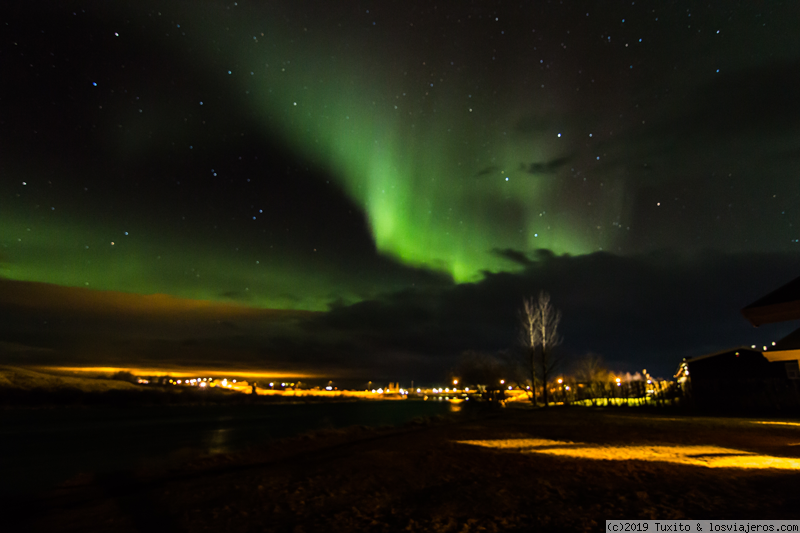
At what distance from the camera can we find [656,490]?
7828 millimetres

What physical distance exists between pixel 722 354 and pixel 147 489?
43901mm

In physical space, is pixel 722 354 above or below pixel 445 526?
above

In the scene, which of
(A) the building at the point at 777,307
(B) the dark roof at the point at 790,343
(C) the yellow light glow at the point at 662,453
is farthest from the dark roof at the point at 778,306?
(C) the yellow light glow at the point at 662,453

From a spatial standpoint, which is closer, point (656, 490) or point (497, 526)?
point (497, 526)

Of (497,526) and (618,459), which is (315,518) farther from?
(618,459)

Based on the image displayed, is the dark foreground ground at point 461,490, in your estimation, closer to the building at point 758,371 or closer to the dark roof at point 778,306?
the building at point 758,371

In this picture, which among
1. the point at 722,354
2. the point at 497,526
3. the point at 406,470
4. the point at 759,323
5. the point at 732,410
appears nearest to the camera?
the point at 759,323

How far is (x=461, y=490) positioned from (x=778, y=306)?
6468 millimetres

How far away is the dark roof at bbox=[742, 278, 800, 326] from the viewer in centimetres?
448

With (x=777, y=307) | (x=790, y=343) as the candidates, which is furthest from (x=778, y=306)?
(x=790, y=343)

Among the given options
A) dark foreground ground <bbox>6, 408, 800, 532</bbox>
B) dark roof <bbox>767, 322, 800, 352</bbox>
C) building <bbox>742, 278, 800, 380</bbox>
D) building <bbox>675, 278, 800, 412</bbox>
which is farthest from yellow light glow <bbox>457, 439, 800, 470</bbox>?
building <bbox>742, 278, 800, 380</bbox>

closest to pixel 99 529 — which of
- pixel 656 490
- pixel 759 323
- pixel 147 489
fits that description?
pixel 147 489

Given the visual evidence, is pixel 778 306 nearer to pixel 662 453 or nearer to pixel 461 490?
pixel 461 490

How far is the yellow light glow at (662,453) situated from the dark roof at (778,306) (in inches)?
275
